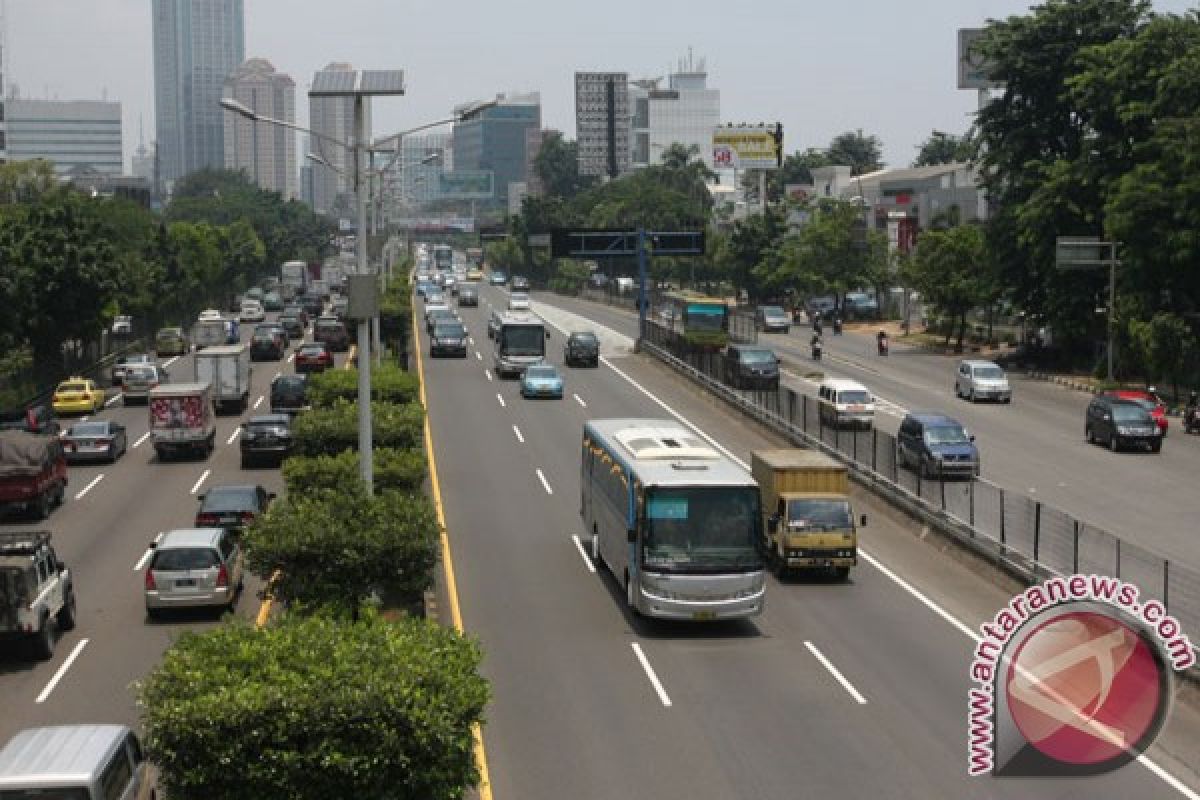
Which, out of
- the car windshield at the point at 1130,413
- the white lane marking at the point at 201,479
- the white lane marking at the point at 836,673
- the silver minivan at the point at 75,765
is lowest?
the white lane marking at the point at 201,479

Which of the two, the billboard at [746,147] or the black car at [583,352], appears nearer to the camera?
the black car at [583,352]

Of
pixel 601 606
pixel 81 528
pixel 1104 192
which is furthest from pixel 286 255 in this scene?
pixel 601 606

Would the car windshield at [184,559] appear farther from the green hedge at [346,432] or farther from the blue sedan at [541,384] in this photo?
the blue sedan at [541,384]

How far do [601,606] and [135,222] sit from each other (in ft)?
258

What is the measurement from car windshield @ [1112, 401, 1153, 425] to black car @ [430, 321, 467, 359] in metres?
36.4

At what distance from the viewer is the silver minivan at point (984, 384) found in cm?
6378

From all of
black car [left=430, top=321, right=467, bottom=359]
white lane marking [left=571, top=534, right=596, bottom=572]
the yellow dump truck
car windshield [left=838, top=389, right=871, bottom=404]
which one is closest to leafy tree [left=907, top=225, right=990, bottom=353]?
black car [left=430, top=321, right=467, bottom=359]

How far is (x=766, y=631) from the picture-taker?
2733 cm

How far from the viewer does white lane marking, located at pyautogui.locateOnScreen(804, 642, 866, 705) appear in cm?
2298

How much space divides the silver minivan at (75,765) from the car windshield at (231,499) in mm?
17466

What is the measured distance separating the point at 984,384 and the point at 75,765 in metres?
53.1

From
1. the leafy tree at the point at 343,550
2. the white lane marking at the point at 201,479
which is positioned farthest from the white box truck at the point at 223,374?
the leafy tree at the point at 343,550

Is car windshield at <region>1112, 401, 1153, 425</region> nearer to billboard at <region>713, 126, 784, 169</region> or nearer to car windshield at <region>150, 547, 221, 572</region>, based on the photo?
car windshield at <region>150, 547, 221, 572</region>

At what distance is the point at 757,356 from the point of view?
63281 mm
